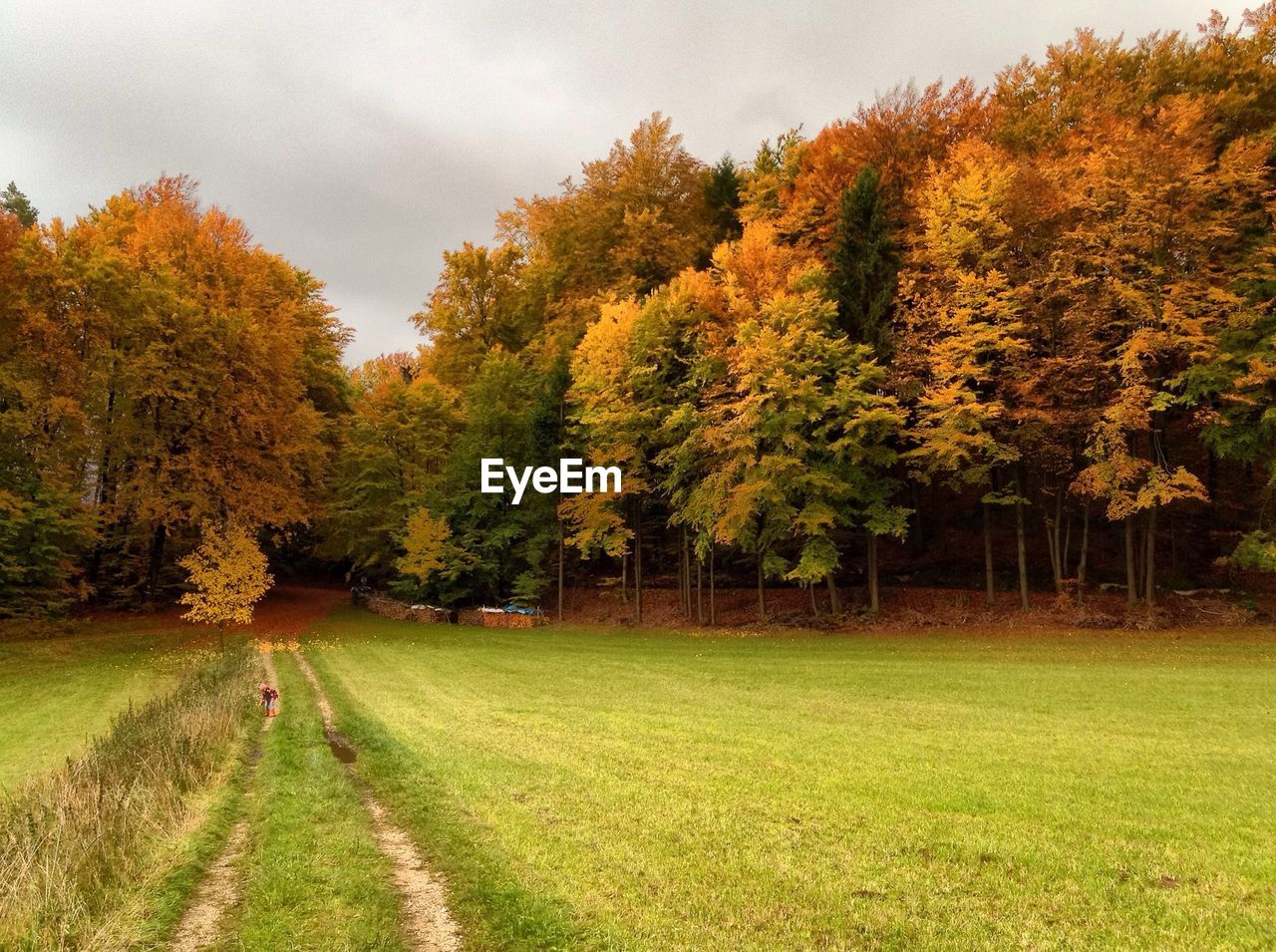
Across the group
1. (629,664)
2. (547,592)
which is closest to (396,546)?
(547,592)

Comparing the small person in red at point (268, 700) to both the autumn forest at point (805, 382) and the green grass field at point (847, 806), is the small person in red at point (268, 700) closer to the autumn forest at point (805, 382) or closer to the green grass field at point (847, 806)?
the green grass field at point (847, 806)

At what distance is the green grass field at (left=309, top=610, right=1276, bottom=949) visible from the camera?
511 cm

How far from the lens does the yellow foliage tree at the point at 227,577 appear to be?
83.5ft

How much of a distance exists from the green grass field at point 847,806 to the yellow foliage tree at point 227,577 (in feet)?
38.1

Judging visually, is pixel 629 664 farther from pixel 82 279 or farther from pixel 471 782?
pixel 82 279

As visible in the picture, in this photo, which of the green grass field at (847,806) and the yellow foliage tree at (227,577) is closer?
the green grass field at (847,806)

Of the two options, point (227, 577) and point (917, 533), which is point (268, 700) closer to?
point (227, 577)

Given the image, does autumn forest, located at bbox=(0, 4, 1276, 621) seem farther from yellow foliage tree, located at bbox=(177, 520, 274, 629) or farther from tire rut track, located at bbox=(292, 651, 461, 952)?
tire rut track, located at bbox=(292, 651, 461, 952)

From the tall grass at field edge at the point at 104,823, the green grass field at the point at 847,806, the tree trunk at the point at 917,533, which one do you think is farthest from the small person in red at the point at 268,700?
the tree trunk at the point at 917,533

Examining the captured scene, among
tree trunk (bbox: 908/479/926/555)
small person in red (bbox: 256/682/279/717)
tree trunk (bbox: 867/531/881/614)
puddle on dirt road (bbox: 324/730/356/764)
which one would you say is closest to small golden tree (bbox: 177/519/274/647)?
small person in red (bbox: 256/682/279/717)

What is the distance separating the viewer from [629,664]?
21281mm

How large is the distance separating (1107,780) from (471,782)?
25.4 feet

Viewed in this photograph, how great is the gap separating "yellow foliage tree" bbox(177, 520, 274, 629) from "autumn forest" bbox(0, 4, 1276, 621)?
5.47 ft

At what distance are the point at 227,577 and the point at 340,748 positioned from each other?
17.4 metres
